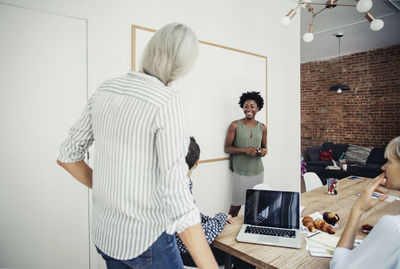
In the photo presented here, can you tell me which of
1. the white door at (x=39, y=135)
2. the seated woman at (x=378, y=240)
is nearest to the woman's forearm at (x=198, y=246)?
the seated woman at (x=378, y=240)

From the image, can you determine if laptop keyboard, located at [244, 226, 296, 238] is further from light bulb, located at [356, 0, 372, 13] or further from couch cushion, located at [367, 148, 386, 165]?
couch cushion, located at [367, 148, 386, 165]

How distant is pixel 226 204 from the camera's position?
3.17m

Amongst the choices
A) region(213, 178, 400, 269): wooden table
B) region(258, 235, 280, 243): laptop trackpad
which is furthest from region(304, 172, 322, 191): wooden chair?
region(258, 235, 280, 243): laptop trackpad

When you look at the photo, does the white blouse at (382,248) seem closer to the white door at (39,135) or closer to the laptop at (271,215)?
the laptop at (271,215)

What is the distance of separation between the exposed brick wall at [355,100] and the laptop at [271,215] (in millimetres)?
6353

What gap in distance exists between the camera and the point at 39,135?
194 cm

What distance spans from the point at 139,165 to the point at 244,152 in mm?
2270

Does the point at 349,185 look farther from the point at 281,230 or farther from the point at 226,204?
the point at 281,230

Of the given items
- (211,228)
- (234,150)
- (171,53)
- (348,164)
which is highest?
(171,53)

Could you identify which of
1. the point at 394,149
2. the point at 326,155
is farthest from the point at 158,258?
the point at 326,155

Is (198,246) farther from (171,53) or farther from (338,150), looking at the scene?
(338,150)

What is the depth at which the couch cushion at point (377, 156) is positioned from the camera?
5992 millimetres

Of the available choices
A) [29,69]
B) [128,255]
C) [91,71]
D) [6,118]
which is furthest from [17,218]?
[128,255]

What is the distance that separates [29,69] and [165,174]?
1.68 m
